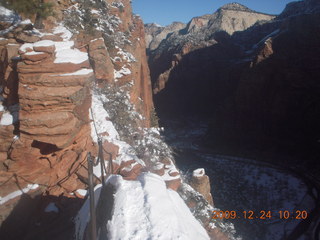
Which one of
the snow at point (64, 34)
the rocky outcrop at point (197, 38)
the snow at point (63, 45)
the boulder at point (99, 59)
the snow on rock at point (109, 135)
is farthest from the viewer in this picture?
the rocky outcrop at point (197, 38)

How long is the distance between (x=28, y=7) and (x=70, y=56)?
346cm

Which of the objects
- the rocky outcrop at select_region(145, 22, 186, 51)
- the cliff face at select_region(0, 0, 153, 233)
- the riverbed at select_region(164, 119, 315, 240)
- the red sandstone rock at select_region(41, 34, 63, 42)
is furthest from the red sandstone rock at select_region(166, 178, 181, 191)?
the rocky outcrop at select_region(145, 22, 186, 51)

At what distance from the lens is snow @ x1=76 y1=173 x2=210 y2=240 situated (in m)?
3.80

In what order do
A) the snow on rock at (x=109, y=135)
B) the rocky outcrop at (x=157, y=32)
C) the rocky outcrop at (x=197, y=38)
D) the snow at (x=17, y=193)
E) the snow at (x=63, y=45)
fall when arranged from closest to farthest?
1. the snow at (x=17, y=193)
2. the snow at (x=63, y=45)
3. the snow on rock at (x=109, y=135)
4. the rocky outcrop at (x=197, y=38)
5. the rocky outcrop at (x=157, y=32)

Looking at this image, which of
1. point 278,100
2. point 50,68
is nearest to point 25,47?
point 50,68

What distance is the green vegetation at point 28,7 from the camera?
361 inches

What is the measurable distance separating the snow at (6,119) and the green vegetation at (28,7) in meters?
4.24

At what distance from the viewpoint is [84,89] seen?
785 centimetres

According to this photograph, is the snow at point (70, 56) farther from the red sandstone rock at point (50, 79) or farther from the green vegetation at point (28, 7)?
the green vegetation at point (28, 7)

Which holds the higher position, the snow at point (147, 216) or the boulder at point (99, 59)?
the boulder at point (99, 59)

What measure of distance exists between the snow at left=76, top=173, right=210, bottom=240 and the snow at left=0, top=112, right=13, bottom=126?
16.0 feet

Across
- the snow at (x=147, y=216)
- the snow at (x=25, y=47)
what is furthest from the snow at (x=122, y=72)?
the snow at (x=147, y=216)

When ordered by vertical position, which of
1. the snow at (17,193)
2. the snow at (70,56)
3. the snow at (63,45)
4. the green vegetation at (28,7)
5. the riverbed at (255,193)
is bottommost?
the riverbed at (255,193)

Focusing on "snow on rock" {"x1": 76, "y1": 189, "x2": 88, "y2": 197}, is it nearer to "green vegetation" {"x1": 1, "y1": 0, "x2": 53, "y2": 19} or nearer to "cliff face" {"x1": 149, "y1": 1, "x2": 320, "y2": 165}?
"green vegetation" {"x1": 1, "y1": 0, "x2": 53, "y2": 19}
